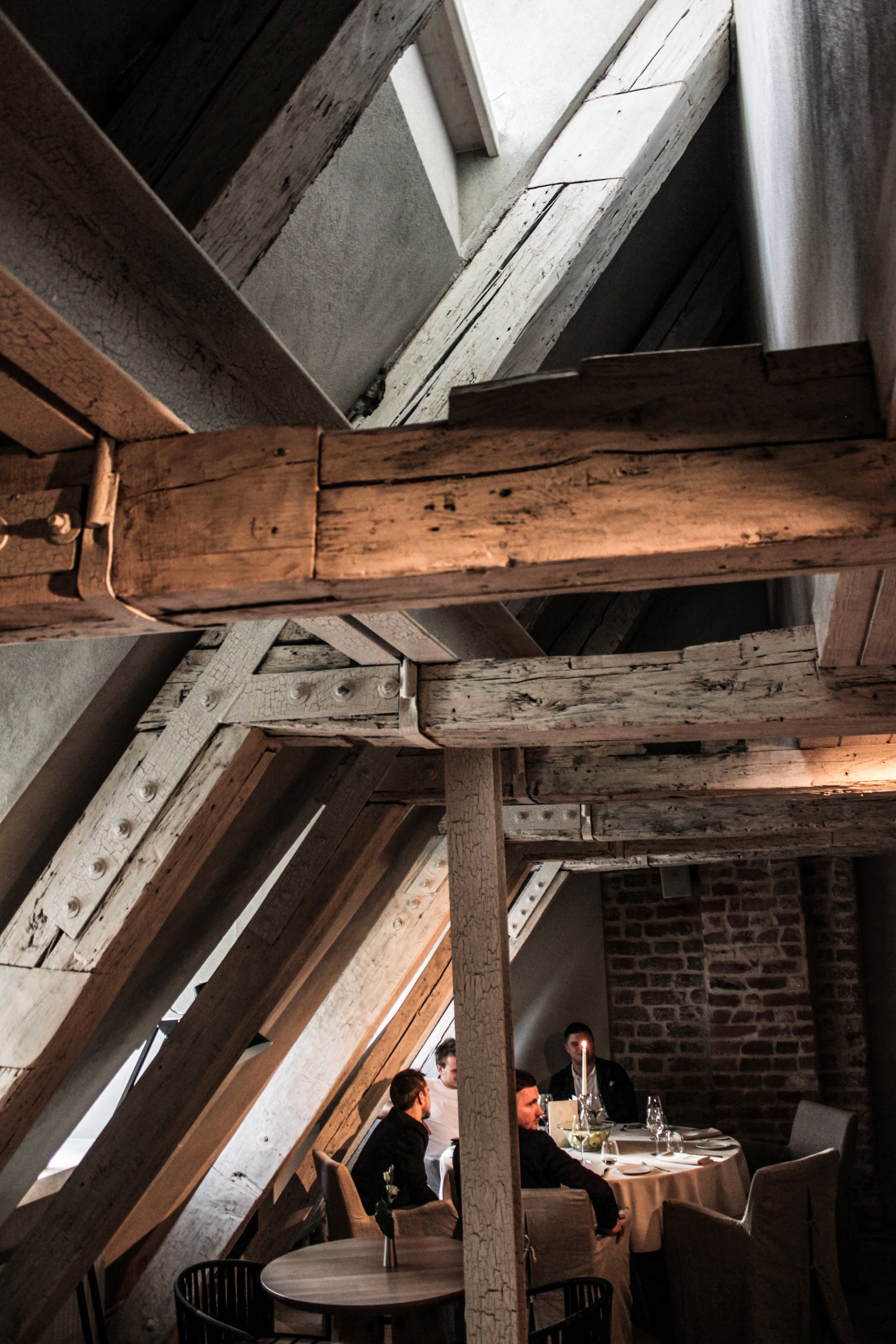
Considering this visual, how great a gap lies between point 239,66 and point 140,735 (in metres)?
1.59

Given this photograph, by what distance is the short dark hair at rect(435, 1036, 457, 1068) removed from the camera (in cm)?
588

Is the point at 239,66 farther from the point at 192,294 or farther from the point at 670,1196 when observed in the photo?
the point at 670,1196

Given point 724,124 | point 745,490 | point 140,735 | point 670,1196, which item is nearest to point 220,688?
point 140,735

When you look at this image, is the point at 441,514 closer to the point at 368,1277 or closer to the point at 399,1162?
the point at 368,1277

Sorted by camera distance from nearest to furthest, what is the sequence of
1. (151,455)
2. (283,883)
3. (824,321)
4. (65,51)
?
1. (151,455)
2. (65,51)
3. (824,321)
4. (283,883)

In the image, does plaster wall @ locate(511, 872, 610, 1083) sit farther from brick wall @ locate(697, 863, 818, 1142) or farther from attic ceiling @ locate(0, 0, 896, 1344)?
attic ceiling @ locate(0, 0, 896, 1344)

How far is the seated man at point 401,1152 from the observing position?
4.16m

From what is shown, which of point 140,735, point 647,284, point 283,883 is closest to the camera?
point 140,735

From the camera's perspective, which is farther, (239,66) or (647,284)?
(647,284)

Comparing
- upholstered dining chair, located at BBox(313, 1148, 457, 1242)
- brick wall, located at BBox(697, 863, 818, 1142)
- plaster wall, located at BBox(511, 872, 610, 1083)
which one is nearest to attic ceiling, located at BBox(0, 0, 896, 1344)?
upholstered dining chair, located at BBox(313, 1148, 457, 1242)

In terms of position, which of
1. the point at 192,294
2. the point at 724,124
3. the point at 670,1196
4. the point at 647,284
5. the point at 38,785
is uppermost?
the point at 724,124

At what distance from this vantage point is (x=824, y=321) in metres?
1.69

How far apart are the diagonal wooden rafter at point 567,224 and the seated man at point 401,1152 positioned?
3.06 m

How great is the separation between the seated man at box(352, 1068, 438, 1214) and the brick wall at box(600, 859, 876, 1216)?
436 cm
